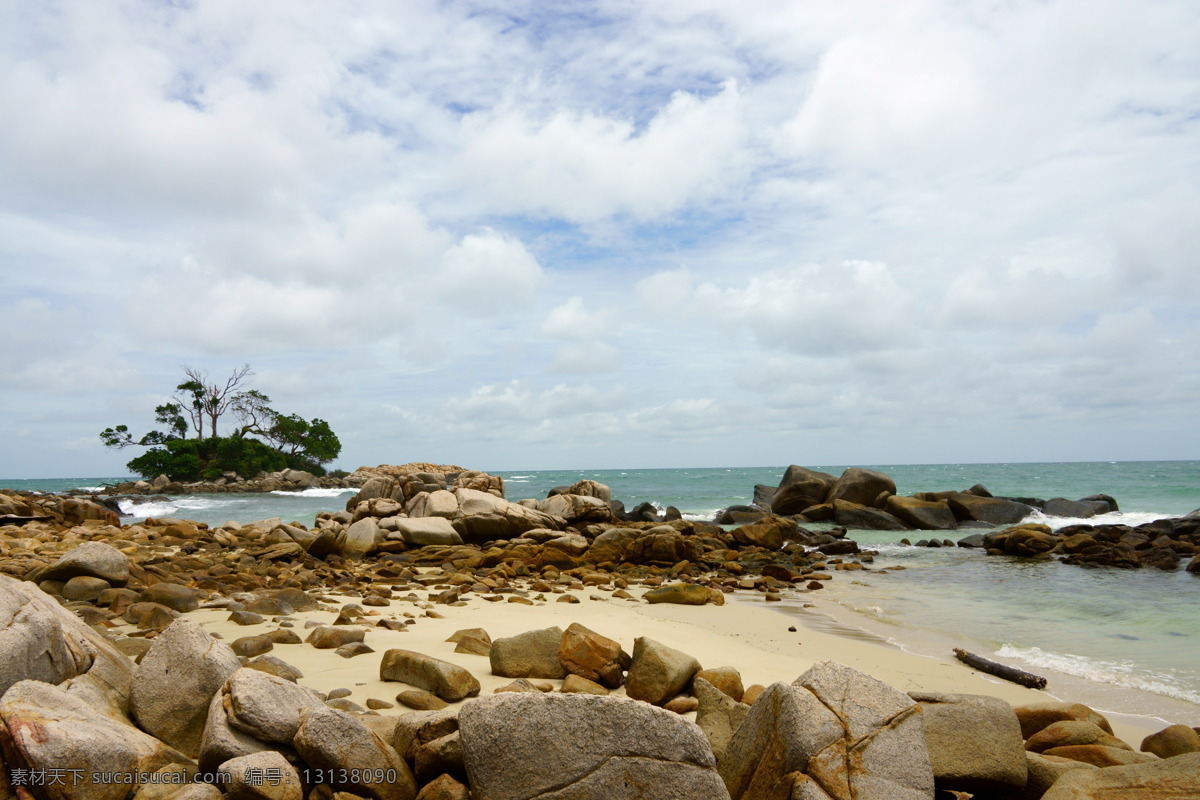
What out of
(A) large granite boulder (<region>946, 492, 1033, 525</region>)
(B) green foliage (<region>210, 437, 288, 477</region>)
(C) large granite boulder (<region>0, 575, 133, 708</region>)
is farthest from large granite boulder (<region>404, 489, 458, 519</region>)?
(B) green foliage (<region>210, 437, 288, 477</region>)

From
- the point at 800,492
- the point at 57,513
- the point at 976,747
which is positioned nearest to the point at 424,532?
the point at 57,513

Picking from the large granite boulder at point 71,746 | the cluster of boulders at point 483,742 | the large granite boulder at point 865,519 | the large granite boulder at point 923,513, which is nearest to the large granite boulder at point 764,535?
the large granite boulder at point 865,519

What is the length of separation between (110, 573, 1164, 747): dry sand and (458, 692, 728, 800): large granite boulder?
157 cm

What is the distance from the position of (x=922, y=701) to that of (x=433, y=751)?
2.56 meters

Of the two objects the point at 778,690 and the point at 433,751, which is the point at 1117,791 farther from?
the point at 433,751

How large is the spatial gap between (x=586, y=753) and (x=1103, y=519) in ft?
100.0

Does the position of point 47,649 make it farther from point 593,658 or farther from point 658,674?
point 658,674

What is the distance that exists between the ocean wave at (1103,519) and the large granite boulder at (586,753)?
26.9 metres

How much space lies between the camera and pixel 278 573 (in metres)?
10.2

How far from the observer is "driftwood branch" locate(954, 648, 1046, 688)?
6234 mm

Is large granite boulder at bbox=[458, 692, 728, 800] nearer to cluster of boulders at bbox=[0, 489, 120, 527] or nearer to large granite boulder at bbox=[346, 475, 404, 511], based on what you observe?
large granite boulder at bbox=[346, 475, 404, 511]

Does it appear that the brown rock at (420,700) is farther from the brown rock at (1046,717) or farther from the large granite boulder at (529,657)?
the brown rock at (1046,717)

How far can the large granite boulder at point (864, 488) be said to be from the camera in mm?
27125

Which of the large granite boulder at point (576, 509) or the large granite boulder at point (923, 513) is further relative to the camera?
the large granite boulder at point (923, 513)
